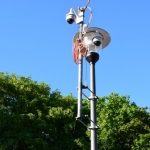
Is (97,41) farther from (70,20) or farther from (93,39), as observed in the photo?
(70,20)

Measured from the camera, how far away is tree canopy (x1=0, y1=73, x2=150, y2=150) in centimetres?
2834

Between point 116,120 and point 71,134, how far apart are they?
14.7 feet

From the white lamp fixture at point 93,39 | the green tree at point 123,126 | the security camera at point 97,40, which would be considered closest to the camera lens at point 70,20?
the white lamp fixture at point 93,39

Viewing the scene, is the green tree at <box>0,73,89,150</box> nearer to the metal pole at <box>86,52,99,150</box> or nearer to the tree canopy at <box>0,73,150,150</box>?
the tree canopy at <box>0,73,150,150</box>

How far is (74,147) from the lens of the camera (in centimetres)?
2992

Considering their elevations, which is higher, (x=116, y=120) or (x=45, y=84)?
(x=45, y=84)

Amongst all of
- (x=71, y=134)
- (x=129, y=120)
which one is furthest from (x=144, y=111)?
(x=71, y=134)

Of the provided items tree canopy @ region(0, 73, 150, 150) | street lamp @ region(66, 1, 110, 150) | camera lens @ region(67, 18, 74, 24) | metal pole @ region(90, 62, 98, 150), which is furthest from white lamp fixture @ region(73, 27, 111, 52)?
tree canopy @ region(0, 73, 150, 150)

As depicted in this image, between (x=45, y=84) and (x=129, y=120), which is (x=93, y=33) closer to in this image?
(x=129, y=120)

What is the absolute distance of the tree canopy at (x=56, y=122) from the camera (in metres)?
28.3

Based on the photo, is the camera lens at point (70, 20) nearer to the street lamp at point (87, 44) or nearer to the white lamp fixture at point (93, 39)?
the street lamp at point (87, 44)

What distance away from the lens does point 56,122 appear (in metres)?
31.5

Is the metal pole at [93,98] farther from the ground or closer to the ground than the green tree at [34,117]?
closer to the ground

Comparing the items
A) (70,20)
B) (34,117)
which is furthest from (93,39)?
(34,117)
